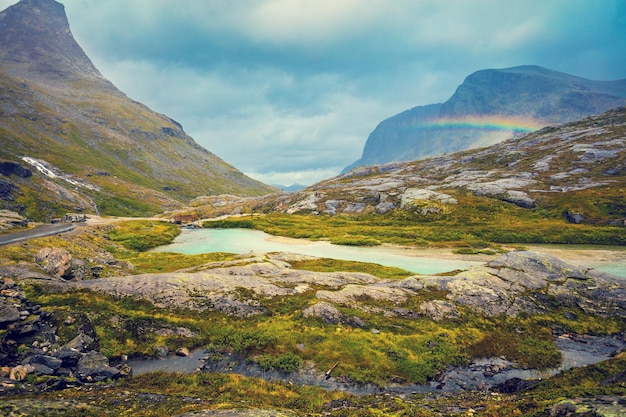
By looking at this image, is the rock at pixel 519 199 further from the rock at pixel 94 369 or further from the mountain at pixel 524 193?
the rock at pixel 94 369

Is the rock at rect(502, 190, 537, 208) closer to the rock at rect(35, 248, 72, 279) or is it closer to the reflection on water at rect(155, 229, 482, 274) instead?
the reflection on water at rect(155, 229, 482, 274)

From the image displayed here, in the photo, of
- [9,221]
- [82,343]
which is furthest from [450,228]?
[9,221]

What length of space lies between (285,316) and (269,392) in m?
11.7

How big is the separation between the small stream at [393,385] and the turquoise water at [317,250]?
117ft

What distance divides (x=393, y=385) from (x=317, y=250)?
6708cm

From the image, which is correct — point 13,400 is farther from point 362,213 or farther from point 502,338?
point 362,213

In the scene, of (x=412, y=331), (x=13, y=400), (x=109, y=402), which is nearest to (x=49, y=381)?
(x=13, y=400)

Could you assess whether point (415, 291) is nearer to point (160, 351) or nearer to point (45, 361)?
point (160, 351)

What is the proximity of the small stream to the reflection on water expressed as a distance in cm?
3579

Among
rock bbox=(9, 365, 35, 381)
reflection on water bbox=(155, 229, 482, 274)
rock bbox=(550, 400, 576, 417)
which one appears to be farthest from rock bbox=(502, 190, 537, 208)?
rock bbox=(9, 365, 35, 381)

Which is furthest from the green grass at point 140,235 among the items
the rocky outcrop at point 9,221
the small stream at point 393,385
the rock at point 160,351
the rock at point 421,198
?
the rock at point 421,198

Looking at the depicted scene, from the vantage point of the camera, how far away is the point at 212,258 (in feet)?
239

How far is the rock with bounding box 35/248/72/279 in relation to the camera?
4309 centimetres

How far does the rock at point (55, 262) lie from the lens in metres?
43.1
